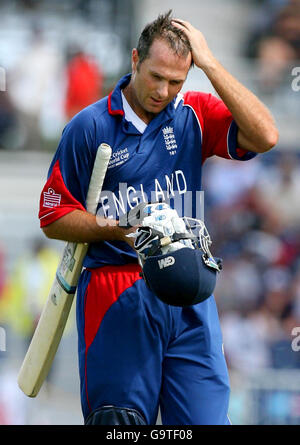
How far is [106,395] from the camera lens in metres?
3.76

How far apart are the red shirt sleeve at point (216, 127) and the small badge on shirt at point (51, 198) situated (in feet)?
2.24

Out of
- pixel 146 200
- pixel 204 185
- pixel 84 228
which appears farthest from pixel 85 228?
pixel 204 185

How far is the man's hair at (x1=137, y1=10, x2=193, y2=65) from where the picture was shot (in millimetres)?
3639

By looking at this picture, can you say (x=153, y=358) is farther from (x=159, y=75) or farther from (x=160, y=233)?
(x=159, y=75)

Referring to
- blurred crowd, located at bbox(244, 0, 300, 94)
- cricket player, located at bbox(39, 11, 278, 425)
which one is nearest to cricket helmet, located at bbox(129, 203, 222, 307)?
cricket player, located at bbox(39, 11, 278, 425)

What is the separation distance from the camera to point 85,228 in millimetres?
3770

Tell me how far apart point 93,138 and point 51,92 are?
6750 mm

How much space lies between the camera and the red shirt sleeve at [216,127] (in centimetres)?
384

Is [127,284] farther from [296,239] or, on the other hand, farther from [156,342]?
Answer: [296,239]

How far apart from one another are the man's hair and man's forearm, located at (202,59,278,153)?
130mm

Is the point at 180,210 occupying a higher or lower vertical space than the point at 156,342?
higher

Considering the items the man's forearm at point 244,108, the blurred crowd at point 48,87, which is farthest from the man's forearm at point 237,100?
the blurred crowd at point 48,87

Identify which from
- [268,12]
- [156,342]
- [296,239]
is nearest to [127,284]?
[156,342]

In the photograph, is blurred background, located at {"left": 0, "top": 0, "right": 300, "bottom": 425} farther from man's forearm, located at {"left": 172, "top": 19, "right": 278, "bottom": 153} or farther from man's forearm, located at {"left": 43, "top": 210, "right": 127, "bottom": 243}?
man's forearm, located at {"left": 172, "top": 19, "right": 278, "bottom": 153}
